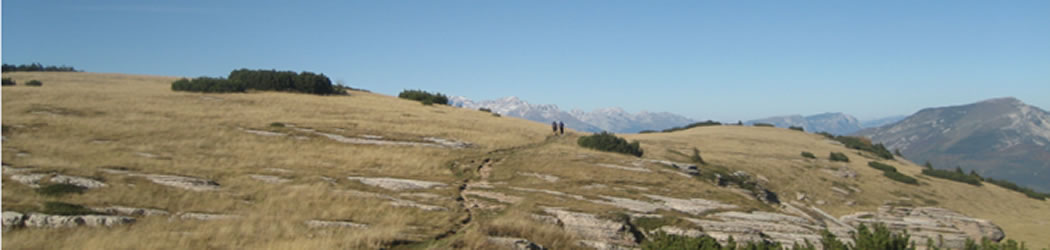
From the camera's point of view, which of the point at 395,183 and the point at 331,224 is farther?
the point at 395,183

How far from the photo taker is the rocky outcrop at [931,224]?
22.0 m

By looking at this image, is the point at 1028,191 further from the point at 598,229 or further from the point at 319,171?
the point at 319,171

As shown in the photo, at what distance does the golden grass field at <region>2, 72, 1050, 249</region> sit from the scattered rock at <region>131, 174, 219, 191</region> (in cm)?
49

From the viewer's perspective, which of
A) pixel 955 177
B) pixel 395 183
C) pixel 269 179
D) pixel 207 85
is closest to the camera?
pixel 269 179

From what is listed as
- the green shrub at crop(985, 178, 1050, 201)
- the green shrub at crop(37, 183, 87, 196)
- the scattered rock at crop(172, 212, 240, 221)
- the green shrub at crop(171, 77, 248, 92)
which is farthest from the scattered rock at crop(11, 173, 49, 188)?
the green shrub at crop(985, 178, 1050, 201)

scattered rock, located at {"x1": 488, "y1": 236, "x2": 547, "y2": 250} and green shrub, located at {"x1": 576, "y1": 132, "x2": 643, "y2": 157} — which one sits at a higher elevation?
green shrub, located at {"x1": 576, "y1": 132, "x2": 643, "y2": 157}

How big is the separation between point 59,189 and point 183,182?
3.43 m

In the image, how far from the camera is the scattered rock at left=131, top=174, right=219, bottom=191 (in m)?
18.4

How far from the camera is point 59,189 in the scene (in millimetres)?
16000

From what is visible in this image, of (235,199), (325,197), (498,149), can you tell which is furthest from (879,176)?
(235,199)

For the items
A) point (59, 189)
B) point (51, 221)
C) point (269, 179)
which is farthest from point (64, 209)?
point (269, 179)

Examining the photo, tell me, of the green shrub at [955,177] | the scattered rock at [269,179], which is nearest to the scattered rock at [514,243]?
the scattered rock at [269,179]

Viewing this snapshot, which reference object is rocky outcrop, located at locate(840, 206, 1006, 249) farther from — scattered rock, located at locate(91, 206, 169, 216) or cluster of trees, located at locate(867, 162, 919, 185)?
scattered rock, located at locate(91, 206, 169, 216)

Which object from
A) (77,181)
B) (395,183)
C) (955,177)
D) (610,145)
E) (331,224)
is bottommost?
(955,177)
